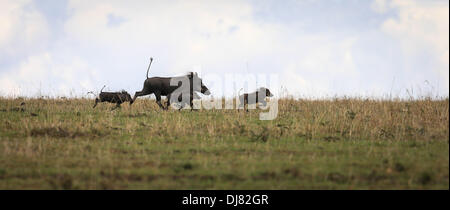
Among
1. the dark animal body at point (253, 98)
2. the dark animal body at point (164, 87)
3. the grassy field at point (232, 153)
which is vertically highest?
the dark animal body at point (164, 87)

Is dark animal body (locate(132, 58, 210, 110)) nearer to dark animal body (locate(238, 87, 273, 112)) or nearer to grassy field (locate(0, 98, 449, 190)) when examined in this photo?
dark animal body (locate(238, 87, 273, 112))

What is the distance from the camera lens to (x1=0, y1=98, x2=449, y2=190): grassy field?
242 inches

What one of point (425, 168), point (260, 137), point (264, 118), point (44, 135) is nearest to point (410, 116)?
point (264, 118)

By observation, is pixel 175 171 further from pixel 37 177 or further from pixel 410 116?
pixel 410 116

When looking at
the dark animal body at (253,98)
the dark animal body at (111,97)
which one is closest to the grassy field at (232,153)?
the dark animal body at (253,98)

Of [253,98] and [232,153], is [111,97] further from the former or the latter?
[232,153]

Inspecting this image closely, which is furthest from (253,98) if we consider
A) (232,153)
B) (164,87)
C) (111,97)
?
(232,153)

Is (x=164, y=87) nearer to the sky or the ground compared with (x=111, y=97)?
nearer to the sky

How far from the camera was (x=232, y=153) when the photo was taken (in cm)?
793

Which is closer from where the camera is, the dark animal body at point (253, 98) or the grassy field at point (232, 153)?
the grassy field at point (232, 153)

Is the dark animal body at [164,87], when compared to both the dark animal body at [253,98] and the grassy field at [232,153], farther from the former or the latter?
the grassy field at [232,153]

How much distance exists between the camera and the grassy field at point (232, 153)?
6146 mm

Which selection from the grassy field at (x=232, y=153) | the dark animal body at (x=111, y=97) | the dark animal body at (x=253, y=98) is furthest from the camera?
the dark animal body at (x=111, y=97)
